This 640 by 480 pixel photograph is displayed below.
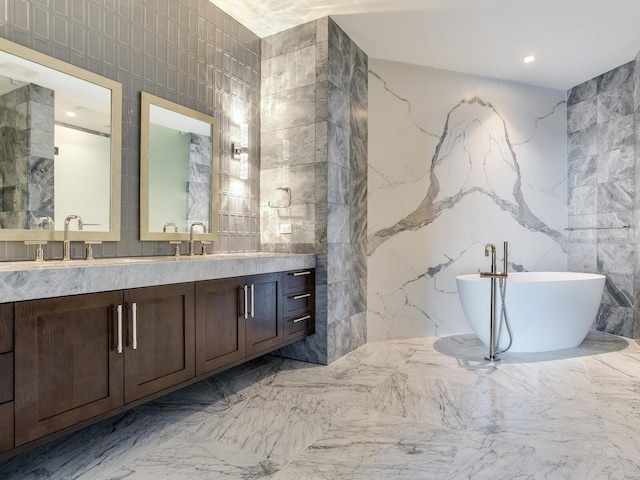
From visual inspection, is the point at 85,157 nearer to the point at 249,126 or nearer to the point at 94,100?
the point at 94,100

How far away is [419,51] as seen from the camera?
339 cm

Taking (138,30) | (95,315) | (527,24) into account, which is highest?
(527,24)

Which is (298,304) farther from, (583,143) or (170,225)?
(583,143)

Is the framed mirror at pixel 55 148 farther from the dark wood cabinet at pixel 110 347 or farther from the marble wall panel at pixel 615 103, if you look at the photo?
the marble wall panel at pixel 615 103

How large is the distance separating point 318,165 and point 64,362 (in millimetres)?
2021

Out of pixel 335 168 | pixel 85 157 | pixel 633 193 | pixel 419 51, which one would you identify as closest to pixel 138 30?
pixel 85 157

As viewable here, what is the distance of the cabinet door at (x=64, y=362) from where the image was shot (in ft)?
4.27

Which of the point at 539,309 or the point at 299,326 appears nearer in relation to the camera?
the point at 299,326

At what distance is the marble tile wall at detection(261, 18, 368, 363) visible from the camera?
114 inches

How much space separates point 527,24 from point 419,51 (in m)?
0.83

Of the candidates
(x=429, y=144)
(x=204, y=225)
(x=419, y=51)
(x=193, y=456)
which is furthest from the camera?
(x=429, y=144)

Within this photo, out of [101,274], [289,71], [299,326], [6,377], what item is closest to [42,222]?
[101,274]

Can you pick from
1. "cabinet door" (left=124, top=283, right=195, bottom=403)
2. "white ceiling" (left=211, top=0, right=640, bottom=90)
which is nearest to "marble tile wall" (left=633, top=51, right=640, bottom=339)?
"white ceiling" (left=211, top=0, right=640, bottom=90)

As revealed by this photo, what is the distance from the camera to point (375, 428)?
189 centimetres
